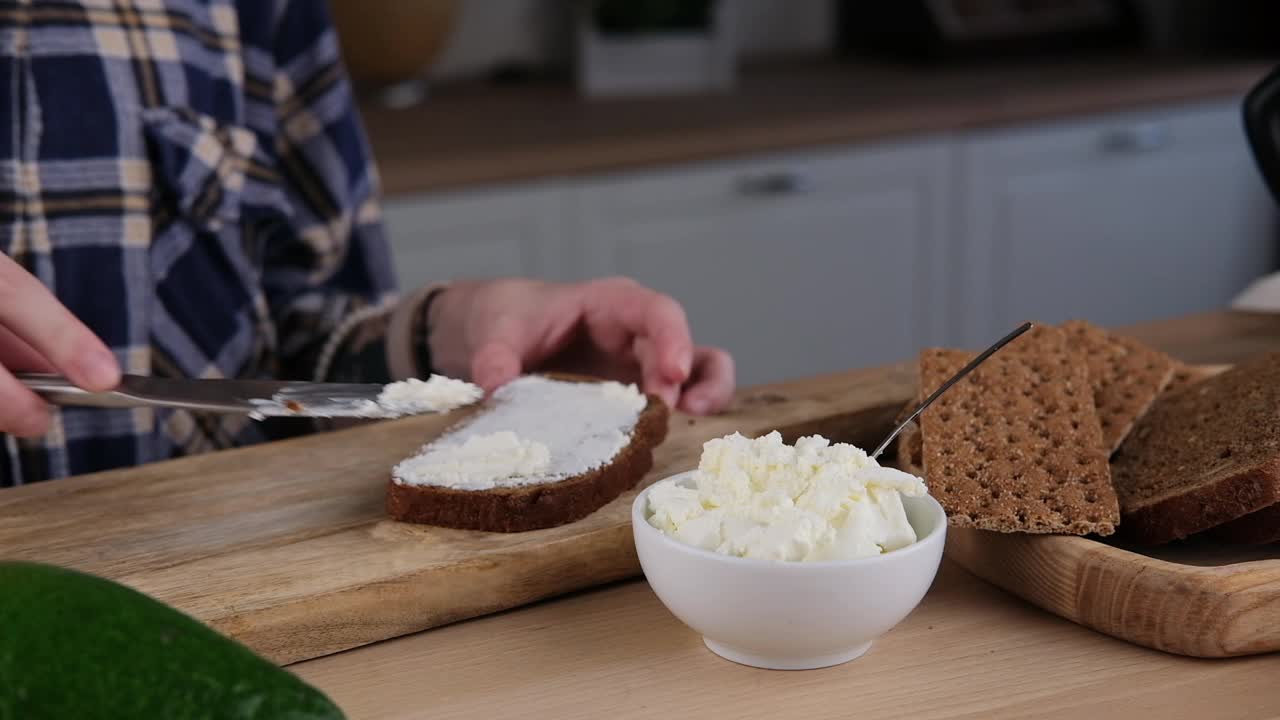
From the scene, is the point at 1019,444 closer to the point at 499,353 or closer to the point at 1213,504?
the point at 1213,504

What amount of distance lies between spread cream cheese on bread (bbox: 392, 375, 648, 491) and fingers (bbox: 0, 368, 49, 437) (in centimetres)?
23

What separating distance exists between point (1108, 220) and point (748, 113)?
2.75ft

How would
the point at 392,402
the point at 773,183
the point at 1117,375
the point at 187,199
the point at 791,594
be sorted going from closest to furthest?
the point at 791,594 < the point at 392,402 < the point at 1117,375 < the point at 187,199 < the point at 773,183

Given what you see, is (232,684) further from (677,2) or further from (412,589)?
(677,2)

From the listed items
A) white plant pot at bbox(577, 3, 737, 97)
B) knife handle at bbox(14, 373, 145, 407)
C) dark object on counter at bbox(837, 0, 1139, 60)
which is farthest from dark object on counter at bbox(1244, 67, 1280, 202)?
dark object on counter at bbox(837, 0, 1139, 60)

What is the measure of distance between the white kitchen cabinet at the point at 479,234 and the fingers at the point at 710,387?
120 centimetres

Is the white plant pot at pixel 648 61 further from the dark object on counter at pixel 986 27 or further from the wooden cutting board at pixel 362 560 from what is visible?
the wooden cutting board at pixel 362 560

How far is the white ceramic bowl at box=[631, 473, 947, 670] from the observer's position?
0.74m

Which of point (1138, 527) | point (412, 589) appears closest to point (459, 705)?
point (412, 589)

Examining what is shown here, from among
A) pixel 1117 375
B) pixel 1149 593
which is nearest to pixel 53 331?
pixel 1149 593

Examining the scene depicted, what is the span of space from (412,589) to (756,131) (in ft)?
6.04

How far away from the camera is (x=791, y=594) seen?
29.3 inches

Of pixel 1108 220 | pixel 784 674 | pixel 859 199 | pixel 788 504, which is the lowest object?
pixel 1108 220

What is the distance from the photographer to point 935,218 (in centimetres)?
280
